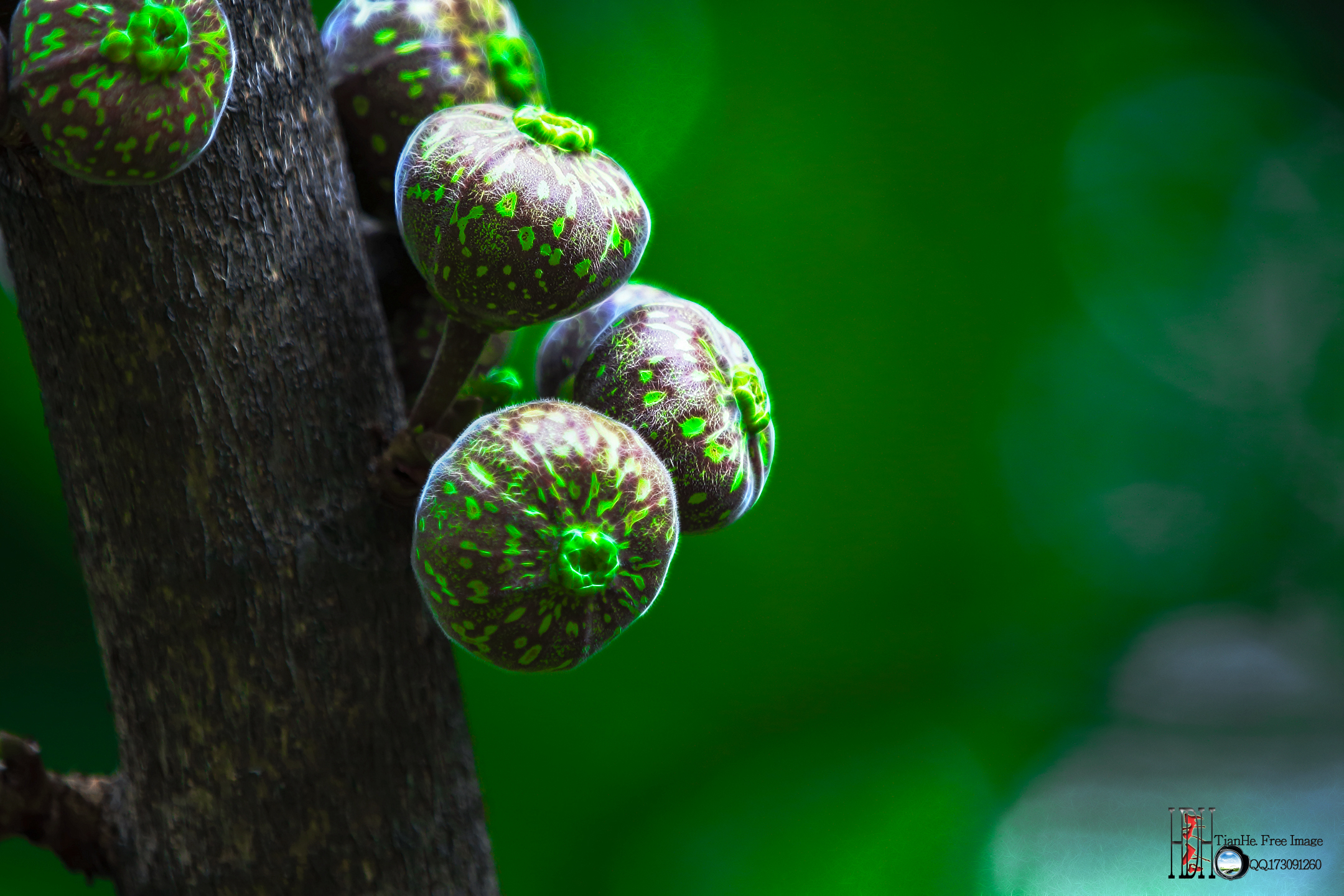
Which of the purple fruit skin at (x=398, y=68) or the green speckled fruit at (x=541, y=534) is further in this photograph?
the purple fruit skin at (x=398, y=68)

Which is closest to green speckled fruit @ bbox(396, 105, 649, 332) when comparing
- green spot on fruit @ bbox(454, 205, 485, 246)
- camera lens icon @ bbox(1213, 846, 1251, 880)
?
→ green spot on fruit @ bbox(454, 205, 485, 246)

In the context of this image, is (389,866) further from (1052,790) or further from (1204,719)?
(1204,719)

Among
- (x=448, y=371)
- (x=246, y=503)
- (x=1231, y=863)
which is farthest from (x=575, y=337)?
(x=1231, y=863)

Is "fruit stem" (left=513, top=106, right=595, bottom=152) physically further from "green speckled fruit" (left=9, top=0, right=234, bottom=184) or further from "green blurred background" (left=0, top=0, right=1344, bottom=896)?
"green blurred background" (left=0, top=0, right=1344, bottom=896)

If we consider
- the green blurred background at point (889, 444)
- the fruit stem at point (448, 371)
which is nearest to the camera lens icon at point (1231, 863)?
the green blurred background at point (889, 444)

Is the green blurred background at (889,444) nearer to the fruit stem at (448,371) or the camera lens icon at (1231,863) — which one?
the camera lens icon at (1231,863)

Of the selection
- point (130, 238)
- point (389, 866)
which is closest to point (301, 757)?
point (389, 866)
